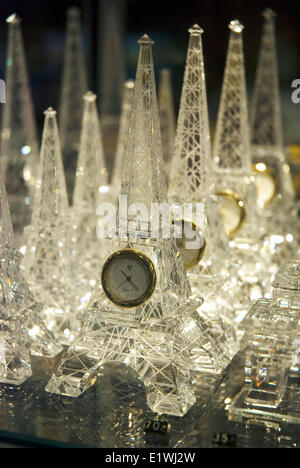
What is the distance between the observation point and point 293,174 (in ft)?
33.2

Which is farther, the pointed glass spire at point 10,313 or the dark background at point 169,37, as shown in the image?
the dark background at point 169,37

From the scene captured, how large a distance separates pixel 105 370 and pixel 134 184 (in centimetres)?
142

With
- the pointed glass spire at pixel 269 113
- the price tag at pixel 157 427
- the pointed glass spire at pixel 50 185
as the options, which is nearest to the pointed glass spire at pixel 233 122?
the pointed glass spire at pixel 269 113

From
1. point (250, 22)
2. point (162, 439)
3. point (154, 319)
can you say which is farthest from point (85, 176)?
point (250, 22)

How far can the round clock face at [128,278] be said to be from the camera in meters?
4.91

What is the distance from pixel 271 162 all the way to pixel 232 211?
149 cm

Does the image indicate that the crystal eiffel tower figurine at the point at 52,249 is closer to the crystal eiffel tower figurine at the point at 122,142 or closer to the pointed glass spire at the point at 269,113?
the crystal eiffel tower figurine at the point at 122,142

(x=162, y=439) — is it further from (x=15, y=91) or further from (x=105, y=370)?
(x=15, y=91)

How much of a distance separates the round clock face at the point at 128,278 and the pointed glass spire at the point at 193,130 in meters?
1.13

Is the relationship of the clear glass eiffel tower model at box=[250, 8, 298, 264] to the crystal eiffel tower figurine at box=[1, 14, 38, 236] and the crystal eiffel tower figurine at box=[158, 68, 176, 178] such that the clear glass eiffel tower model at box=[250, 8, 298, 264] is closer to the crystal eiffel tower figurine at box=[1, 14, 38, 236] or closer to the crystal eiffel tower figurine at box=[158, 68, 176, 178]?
the crystal eiffel tower figurine at box=[158, 68, 176, 178]

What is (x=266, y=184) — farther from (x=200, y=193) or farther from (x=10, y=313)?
(x=10, y=313)

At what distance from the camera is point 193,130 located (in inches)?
230

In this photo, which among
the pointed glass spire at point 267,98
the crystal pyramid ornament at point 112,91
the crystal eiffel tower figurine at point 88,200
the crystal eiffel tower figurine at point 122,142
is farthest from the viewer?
the crystal pyramid ornament at point 112,91

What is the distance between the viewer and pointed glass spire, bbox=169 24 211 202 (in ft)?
19.0
